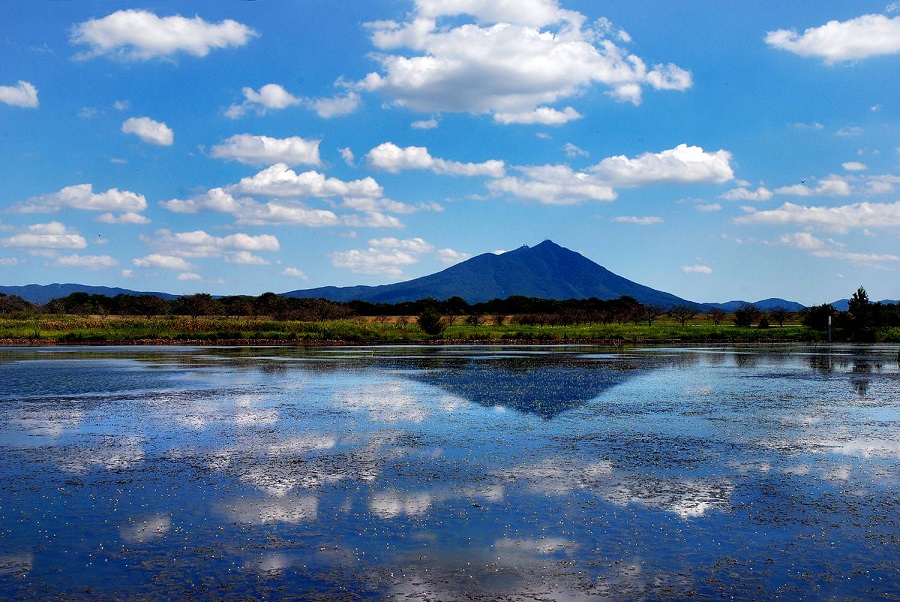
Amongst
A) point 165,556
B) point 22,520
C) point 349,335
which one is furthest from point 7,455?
point 349,335

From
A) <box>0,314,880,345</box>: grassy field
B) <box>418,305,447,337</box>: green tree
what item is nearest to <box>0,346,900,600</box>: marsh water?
<box>0,314,880,345</box>: grassy field

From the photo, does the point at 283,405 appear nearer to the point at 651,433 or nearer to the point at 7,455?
the point at 7,455

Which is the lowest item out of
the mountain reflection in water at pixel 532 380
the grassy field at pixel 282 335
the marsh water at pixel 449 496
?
the marsh water at pixel 449 496

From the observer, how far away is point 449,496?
1434cm

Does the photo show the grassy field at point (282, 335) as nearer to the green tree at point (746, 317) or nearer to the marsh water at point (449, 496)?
the green tree at point (746, 317)

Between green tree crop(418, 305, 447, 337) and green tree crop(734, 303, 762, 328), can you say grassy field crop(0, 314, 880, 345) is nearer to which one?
green tree crop(418, 305, 447, 337)

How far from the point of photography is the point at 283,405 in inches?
1114

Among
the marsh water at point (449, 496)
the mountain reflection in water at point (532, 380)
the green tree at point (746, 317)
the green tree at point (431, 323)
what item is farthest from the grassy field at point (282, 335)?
the marsh water at point (449, 496)

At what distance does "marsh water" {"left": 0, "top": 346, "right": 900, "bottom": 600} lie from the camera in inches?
394

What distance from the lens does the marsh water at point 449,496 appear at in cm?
1001

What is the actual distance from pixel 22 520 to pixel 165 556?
11.9 ft

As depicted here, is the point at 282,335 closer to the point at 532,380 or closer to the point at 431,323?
the point at 431,323

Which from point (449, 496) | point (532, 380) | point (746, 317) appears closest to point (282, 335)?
point (532, 380)

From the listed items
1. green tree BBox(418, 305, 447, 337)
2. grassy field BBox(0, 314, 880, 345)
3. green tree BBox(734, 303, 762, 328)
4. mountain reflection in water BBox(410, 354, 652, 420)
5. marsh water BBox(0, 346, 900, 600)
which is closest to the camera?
marsh water BBox(0, 346, 900, 600)
